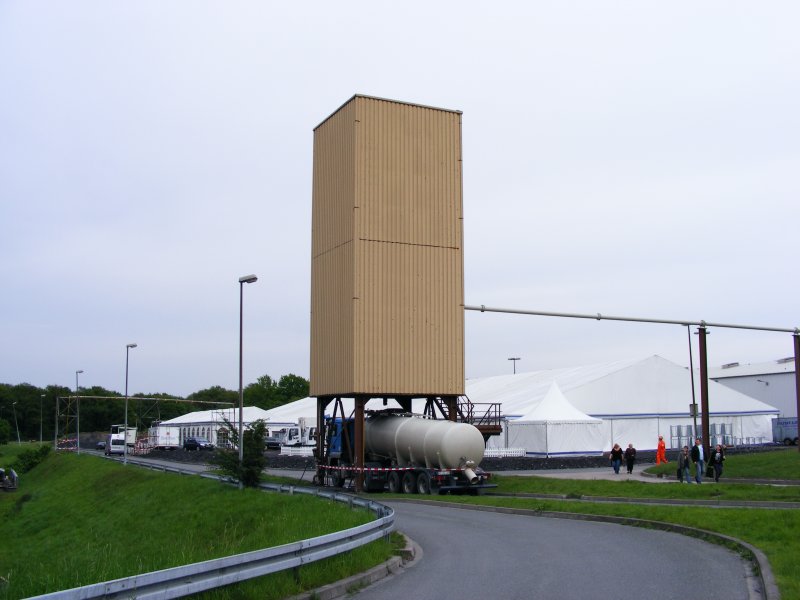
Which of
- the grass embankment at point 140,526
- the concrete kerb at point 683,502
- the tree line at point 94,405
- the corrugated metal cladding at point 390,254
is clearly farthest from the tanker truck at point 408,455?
the tree line at point 94,405

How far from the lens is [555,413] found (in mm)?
57844

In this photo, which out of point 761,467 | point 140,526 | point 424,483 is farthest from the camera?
point 761,467

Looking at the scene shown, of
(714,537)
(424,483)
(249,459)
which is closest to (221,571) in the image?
(714,537)

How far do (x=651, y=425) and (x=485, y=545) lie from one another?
158 ft

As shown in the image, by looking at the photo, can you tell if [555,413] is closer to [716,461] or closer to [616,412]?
[616,412]

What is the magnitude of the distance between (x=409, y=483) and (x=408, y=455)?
3.89ft

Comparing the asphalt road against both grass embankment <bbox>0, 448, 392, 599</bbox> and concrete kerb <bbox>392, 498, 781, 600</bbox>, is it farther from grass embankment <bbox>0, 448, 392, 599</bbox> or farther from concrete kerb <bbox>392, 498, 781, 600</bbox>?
grass embankment <bbox>0, 448, 392, 599</bbox>

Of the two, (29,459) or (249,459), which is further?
(29,459)

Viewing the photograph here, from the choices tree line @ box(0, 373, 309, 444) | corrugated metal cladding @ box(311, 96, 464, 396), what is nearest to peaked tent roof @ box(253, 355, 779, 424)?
corrugated metal cladding @ box(311, 96, 464, 396)

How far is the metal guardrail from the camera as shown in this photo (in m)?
8.81

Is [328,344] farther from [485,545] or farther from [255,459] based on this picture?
[485,545]

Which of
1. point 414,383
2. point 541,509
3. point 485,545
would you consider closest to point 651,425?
point 414,383

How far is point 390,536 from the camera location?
57.4 ft

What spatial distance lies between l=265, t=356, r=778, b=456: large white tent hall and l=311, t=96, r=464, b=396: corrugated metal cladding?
65.8 ft
